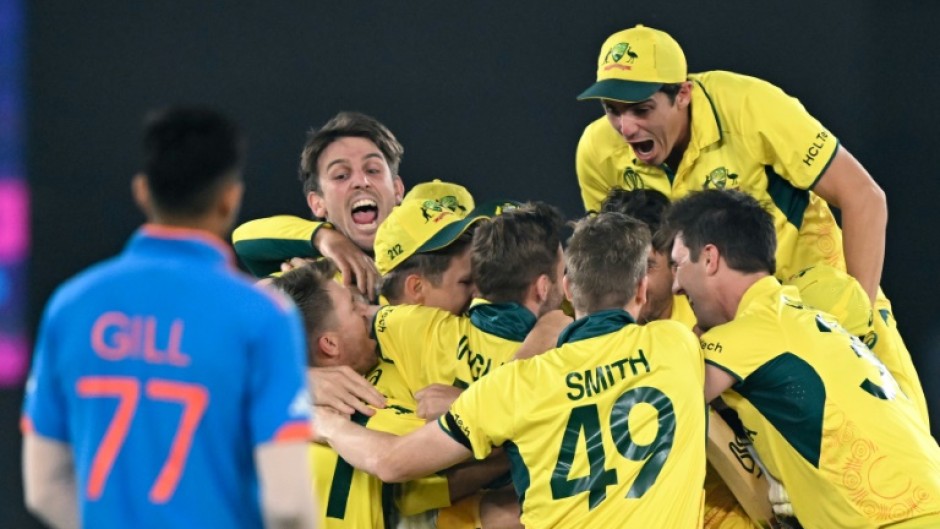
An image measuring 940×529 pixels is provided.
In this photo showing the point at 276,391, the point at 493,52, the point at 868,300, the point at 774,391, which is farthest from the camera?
the point at 493,52

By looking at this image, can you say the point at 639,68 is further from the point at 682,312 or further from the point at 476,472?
the point at 476,472

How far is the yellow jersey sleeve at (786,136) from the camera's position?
12.0 feet

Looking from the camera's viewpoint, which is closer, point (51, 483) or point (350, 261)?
point (51, 483)

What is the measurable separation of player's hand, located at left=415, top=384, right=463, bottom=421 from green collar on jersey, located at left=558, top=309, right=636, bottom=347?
358 millimetres

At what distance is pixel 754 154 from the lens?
374cm

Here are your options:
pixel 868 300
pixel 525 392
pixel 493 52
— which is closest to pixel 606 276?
pixel 525 392

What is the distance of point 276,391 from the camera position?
1.92 m

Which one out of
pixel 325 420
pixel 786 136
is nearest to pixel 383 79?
pixel 786 136

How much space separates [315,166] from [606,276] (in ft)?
5.53

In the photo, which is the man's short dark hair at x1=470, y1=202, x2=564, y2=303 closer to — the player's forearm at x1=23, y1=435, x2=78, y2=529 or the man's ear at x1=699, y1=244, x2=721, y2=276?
the man's ear at x1=699, y1=244, x2=721, y2=276

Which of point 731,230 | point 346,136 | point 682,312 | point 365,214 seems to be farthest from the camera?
point 346,136

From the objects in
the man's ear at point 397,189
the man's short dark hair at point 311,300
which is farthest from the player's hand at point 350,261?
the man's short dark hair at point 311,300

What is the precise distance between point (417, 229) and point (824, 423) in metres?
1.10

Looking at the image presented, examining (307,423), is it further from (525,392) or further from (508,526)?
(508,526)
